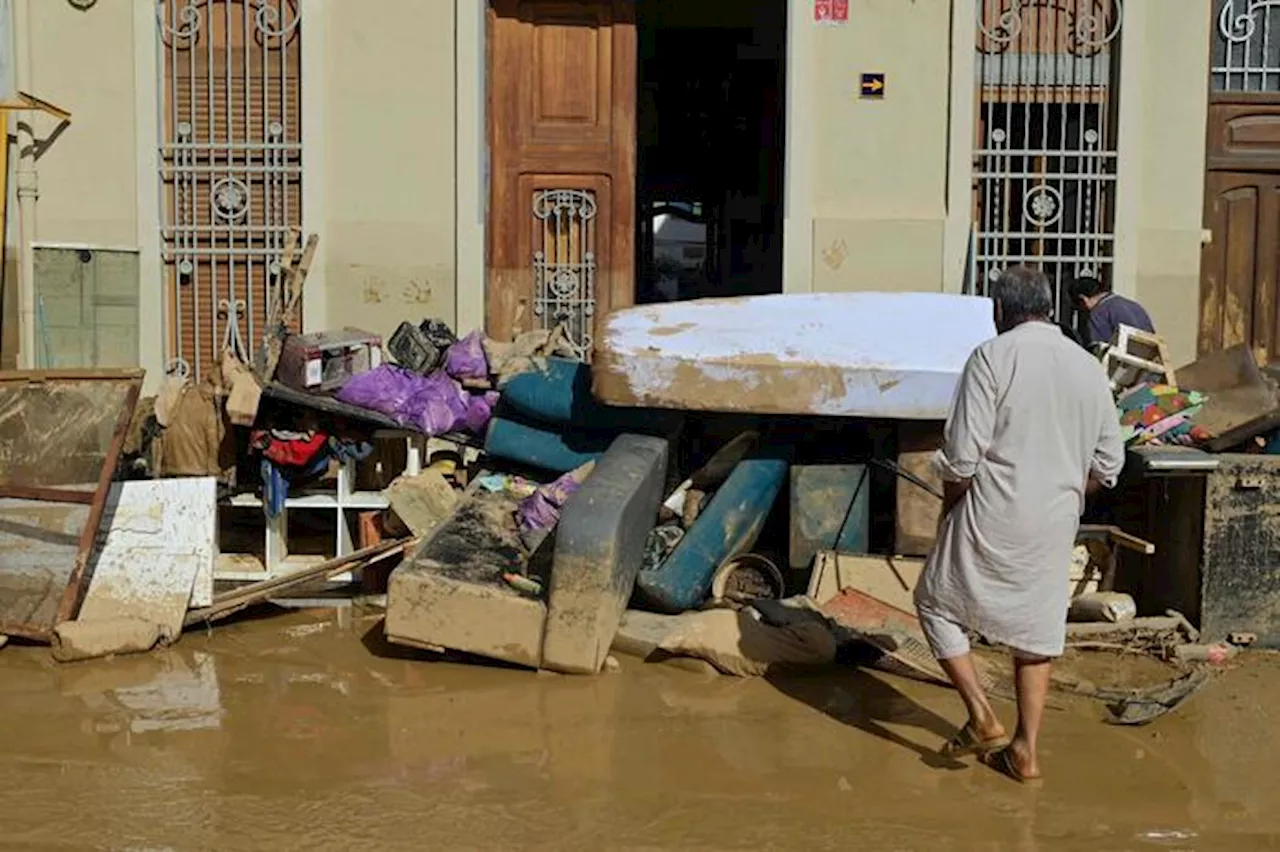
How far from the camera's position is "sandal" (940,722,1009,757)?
16.3ft

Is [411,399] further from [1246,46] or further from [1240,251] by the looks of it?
Result: [1246,46]

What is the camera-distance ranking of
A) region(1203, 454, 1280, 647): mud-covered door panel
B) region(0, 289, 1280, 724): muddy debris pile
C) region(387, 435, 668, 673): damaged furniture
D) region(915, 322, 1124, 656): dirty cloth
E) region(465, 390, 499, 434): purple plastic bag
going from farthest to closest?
region(465, 390, 499, 434): purple plastic bag, region(1203, 454, 1280, 647): mud-covered door panel, region(0, 289, 1280, 724): muddy debris pile, region(387, 435, 668, 673): damaged furniture, region(915, 322, 1124, 656): dirty cloth

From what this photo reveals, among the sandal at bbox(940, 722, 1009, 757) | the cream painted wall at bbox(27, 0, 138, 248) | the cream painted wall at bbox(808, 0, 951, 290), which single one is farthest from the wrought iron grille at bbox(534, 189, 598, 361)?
the sandal at bbox(940, 722, 1009, 757)

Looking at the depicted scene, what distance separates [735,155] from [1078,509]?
408 inches

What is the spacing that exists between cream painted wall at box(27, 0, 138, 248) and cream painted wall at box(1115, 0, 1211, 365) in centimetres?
592

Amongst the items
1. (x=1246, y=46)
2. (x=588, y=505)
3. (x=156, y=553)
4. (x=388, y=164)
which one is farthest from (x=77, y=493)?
(x=1246, y=46)

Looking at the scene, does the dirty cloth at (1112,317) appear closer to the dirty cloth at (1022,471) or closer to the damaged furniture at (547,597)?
the damaged furniture at (547,597)

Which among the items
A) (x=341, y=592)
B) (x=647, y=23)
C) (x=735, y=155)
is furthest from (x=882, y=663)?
(x=735, y=155)

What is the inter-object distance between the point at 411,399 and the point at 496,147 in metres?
2.42

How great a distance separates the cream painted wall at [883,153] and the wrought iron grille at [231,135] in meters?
3.10

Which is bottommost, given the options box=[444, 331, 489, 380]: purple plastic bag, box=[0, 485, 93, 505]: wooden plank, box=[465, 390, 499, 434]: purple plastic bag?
box=[0, 485, 93, 505]: wooden plank

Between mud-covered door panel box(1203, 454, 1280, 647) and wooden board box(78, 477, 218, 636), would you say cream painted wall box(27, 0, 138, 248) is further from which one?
mud-covered door panel box(1203, 454, 1280, 647)

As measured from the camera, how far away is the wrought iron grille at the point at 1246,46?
922 cm

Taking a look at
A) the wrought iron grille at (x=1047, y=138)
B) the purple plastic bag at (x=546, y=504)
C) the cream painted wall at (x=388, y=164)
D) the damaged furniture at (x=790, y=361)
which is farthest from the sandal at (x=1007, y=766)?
the cream painted wall at (x=388, y=164)
